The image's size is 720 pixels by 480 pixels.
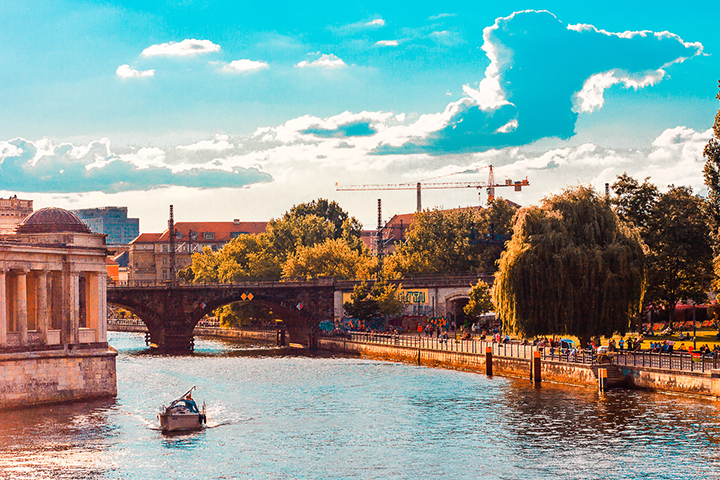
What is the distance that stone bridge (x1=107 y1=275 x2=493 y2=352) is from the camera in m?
115

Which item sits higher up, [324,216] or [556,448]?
[324,216]

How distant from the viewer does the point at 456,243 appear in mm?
133250

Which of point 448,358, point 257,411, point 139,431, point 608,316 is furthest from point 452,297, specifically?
point 139,431

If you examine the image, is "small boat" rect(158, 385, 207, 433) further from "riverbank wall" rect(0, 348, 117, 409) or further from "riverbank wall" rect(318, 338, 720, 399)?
"riverbank wall" rect(318, 338, 720, 399)

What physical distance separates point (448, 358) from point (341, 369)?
29.2ft

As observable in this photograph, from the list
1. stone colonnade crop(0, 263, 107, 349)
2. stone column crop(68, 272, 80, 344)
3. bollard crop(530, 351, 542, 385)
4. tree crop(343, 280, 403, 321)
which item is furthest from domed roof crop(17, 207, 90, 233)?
tree crop(343, 280, 403, 321)

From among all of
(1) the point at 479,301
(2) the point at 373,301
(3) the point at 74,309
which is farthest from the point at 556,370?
(2) the point at 373,301

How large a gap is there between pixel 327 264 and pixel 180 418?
8252 cm

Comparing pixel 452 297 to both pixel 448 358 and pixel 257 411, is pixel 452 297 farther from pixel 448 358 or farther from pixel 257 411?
pixel 257 411

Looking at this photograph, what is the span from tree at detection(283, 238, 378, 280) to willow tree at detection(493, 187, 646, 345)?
5976 cm

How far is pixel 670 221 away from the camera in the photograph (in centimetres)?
8394

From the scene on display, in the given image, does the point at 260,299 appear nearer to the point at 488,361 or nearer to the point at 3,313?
the point at 488,361

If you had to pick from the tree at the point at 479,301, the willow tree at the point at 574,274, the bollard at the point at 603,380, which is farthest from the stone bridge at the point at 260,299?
the bollard at the point at 603,380

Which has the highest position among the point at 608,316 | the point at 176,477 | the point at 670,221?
the point at 670,221
